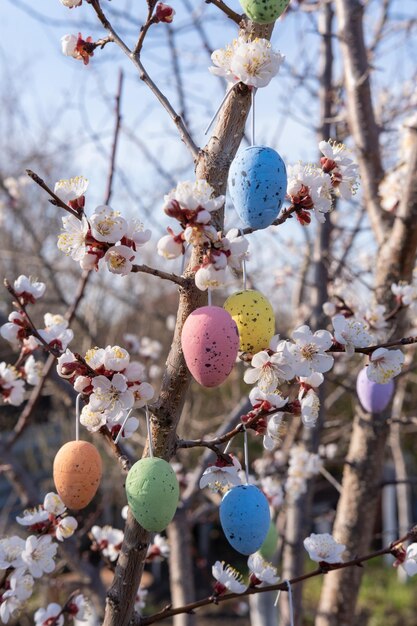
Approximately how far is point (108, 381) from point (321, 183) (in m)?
0.51

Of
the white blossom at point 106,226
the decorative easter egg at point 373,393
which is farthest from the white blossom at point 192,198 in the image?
the decorative easter egg at point 373,393

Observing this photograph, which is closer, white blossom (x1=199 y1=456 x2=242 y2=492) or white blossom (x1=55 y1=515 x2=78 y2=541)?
white blossom (x1=199 y1=456 x2=242 y2=492)

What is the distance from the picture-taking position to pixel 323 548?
125 centimetres

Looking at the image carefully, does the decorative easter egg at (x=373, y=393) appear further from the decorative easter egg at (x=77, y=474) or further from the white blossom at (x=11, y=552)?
the white blossom at (x=11, y=552)

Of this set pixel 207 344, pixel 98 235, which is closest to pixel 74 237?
pixel 98 235

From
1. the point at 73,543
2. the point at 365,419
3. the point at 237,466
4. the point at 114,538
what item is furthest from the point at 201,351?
the point at 73,543

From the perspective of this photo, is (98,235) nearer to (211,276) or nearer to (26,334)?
(211,276)

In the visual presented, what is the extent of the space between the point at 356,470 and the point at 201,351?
4.74ft

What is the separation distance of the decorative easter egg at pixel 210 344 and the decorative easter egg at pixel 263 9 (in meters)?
0.51

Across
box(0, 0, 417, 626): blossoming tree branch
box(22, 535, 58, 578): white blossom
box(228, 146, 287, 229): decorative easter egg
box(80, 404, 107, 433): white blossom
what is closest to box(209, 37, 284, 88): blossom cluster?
box(0, 0, 417, 626): blossoming tree branch

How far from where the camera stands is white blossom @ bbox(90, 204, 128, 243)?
38.2 inches

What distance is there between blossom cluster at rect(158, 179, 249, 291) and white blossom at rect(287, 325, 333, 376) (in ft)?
0.61

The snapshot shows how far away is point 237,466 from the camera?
1184 millimetres

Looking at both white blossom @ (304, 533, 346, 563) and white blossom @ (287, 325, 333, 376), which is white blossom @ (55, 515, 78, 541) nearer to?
white blossom @ (304, 533, 346, 563)
